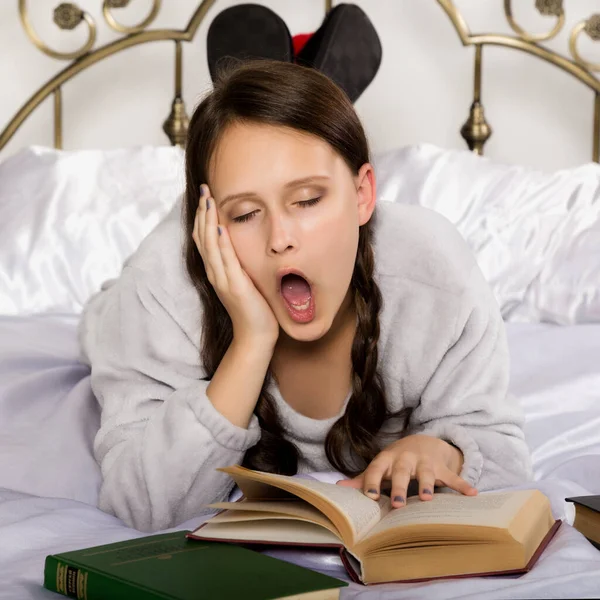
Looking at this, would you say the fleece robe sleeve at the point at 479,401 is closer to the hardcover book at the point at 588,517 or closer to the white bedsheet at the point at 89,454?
the white bedsheet at the point at 89,454

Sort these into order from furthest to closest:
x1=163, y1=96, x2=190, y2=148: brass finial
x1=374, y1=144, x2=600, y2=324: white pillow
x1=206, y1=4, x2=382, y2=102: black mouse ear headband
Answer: x1=163, y1=96, x2=190, y2=148: brass finial, x1=206, y1=4, x2=382, y2=102: black mouse ear headband, x1=374, y1=144, x2=600, y2=324: white pillow

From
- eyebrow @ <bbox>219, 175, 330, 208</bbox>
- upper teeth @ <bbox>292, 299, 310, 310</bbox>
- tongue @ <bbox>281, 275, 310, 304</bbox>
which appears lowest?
upper teeth @ <bbox>292, 299, 310, 310</bbox>

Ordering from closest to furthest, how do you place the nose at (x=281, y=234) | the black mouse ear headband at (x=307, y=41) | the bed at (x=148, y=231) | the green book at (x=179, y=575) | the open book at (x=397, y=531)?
the green book at (x=179, y=575)
the open book at (x=397, y=531)
the nose at (x=281, y=234)
the bed at (x=148, y=231)
the black mouse ear headband at (x=307, y=41)

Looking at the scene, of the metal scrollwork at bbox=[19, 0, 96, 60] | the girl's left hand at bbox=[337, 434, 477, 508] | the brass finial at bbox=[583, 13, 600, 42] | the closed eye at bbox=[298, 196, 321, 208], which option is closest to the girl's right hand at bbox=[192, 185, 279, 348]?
the closed eye at bbox=[298, 196, 321, 208]

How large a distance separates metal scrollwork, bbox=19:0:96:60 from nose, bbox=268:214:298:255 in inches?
58.5

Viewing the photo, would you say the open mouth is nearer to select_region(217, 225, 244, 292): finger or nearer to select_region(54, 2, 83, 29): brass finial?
select_region(217, 225, 244, 292): finger

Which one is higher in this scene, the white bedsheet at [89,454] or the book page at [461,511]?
the book page at [461,511]

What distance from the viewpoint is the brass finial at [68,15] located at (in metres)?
2.27

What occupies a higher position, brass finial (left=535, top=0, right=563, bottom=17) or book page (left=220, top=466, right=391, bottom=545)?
brass finial (left=535, top=0, right=563, bottom=17)

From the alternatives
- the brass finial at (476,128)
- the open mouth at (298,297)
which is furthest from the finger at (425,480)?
the brass finial at (476,128)

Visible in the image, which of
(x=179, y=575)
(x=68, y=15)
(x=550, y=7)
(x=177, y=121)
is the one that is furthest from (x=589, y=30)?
(x=179, y=575)

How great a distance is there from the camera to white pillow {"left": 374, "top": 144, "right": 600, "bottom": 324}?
1.74m

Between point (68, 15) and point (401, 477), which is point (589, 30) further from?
point (401, 477)

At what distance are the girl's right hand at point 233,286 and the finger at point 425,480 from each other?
257 millimetres
